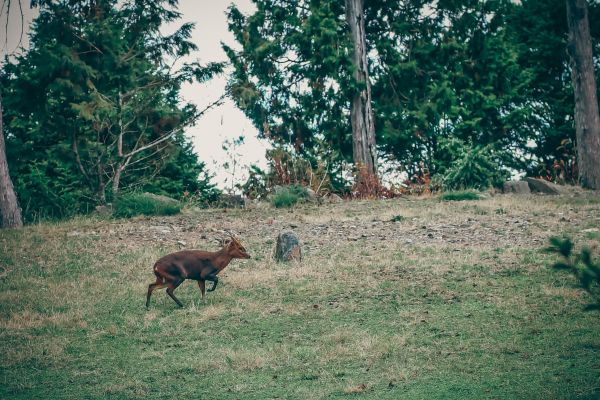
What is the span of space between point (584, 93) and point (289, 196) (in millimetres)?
9207

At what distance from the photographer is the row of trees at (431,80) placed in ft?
80.5

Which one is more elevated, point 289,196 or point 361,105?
point 361,105

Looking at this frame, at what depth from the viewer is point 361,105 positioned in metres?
23.0

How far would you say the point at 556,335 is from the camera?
7.47m

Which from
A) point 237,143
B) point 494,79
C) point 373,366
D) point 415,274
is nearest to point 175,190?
point 237,143

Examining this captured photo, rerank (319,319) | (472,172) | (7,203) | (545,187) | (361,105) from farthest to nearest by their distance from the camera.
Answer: (361,105)
(472,172)
(545,187)
(7,203)
(319,319)

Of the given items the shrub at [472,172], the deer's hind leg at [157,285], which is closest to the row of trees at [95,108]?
the shrub at [472,172]

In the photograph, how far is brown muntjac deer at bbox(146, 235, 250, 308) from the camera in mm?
9219

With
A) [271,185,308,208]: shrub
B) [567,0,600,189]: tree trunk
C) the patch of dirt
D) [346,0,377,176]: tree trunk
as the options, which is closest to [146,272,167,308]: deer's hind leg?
the patch of dirt

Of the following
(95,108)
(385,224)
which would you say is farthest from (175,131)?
(385,224)

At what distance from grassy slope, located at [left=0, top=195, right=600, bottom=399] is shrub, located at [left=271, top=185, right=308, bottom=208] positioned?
3512 millimetres

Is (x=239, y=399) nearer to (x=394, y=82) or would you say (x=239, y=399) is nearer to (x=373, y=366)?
(x=373, y=366)

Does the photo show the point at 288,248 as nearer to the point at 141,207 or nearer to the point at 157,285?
the point at 157,285

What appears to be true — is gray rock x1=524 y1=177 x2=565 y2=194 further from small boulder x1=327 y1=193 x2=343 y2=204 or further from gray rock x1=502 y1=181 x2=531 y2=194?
small boulder x1=327 y1=193 x2=343 y2=204
